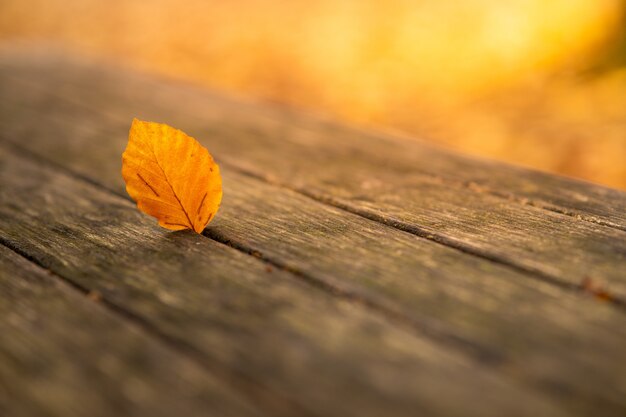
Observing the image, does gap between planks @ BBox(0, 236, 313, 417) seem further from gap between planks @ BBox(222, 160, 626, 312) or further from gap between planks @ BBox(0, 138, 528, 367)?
gap between planks @ BBox(222, 160, 626, 312)

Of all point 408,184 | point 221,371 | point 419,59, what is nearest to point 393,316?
point 221,371

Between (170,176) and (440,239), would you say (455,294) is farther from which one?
(170,176)

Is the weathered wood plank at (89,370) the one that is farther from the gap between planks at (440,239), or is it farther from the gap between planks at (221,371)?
the gap between planks at (440,239)

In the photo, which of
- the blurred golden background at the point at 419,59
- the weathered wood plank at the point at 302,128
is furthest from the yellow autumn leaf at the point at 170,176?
the blurred golden background at the point at 419,59

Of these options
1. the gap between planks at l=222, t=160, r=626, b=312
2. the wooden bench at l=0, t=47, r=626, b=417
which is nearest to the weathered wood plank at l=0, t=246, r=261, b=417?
the wooden bench at l=0, t=47, r=626, b=417

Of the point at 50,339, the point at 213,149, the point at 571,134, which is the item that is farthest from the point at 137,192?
the point at 571,134
